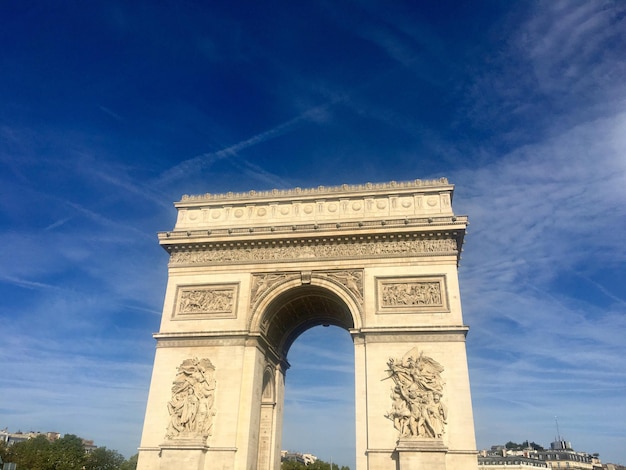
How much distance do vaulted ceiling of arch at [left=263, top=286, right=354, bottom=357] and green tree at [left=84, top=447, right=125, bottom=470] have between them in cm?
3814

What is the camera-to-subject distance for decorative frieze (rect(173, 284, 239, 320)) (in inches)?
822

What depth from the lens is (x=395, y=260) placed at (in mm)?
20484

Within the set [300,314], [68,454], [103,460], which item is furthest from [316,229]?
[103,460]

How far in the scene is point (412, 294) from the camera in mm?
19797

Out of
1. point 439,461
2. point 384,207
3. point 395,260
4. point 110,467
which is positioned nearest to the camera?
point 439,461

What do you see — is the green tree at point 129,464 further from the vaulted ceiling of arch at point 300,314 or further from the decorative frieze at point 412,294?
the decorative frieze at point 412,294

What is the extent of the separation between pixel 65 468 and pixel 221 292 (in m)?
34.2

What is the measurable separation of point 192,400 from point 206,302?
4.02 meters

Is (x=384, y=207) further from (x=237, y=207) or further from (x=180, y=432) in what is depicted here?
(x=180, y=432)

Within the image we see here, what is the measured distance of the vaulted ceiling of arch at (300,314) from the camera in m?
21.2

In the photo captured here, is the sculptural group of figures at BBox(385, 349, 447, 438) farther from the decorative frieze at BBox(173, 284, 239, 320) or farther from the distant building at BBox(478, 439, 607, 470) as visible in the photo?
the distant building at BBox(478, 439, 607, 470)

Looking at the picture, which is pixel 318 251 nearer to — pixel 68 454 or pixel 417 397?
pixel 417 397

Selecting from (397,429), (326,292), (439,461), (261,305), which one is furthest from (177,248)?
(439,461)

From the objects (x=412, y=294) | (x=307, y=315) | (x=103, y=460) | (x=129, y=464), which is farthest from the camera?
(x=129, y=464)
